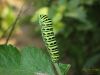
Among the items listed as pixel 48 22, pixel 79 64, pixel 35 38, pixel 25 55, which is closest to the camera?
pixel 48 22

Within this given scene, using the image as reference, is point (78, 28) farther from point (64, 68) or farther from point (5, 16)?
point (64, 68)

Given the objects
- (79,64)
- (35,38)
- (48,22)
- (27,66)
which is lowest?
(35,38)

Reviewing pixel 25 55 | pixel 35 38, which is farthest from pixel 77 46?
pixel 25 55

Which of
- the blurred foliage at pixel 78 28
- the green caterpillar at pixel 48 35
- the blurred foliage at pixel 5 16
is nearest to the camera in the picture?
the green caterpillar at pixel 48 35

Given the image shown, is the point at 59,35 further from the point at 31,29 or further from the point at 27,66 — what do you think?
the point at 27,66

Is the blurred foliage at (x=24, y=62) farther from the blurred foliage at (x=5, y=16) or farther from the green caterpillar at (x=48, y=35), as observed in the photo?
the blurred foliage at (x=5, y=16)

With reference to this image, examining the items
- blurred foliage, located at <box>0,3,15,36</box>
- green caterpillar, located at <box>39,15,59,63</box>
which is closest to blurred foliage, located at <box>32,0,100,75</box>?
blurred foliage, located at <box>0,3,15,36</box>

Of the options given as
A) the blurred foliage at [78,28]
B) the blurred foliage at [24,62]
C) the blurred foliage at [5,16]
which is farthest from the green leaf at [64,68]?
the blurred foliage at [5,16]
